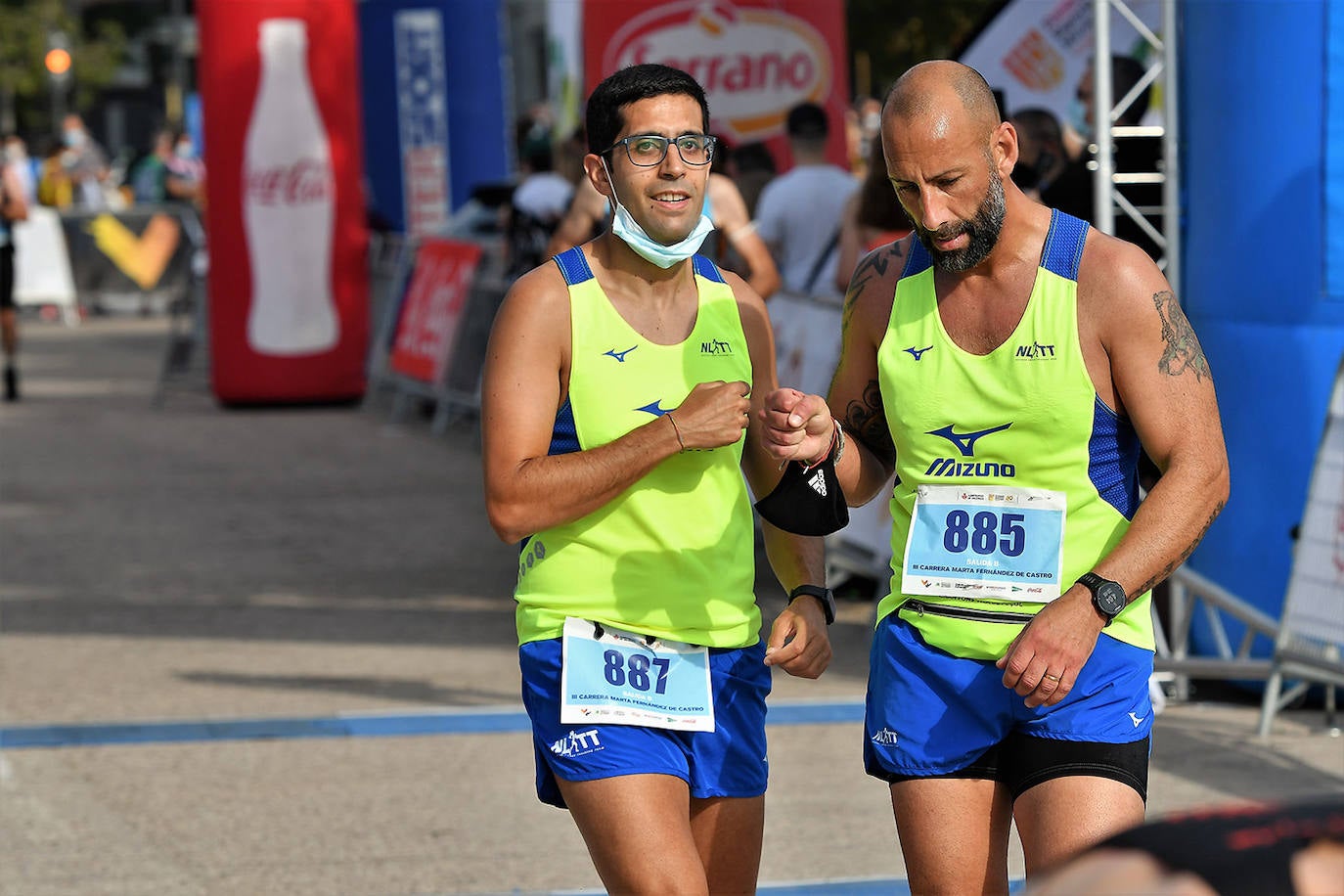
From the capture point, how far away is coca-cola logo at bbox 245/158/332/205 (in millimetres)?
16688

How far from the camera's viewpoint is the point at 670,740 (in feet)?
11.7

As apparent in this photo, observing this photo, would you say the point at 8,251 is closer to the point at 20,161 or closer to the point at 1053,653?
the point at 20,161

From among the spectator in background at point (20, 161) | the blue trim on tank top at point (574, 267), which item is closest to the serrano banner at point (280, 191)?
the spectator in background at point (20, 161)

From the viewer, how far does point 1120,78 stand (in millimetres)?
9023

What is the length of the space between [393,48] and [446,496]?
11.9 m

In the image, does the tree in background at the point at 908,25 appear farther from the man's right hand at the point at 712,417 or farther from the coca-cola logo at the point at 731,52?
the man's right hand at the point at 712,417

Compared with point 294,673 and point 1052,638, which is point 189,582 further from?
point 1052,638

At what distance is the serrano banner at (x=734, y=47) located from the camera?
1416 cm

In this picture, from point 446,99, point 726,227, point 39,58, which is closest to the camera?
point 726,227

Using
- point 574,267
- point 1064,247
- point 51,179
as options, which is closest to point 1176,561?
point 1064,247

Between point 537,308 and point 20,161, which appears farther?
point 20,161

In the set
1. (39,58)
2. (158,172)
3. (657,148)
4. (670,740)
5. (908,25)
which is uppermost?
(39,58)

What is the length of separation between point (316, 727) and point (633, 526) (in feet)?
12.7

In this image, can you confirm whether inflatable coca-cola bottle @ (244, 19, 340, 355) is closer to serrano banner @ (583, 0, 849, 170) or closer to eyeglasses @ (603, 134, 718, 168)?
serrano banner @ (583, 0, 849, 170)
